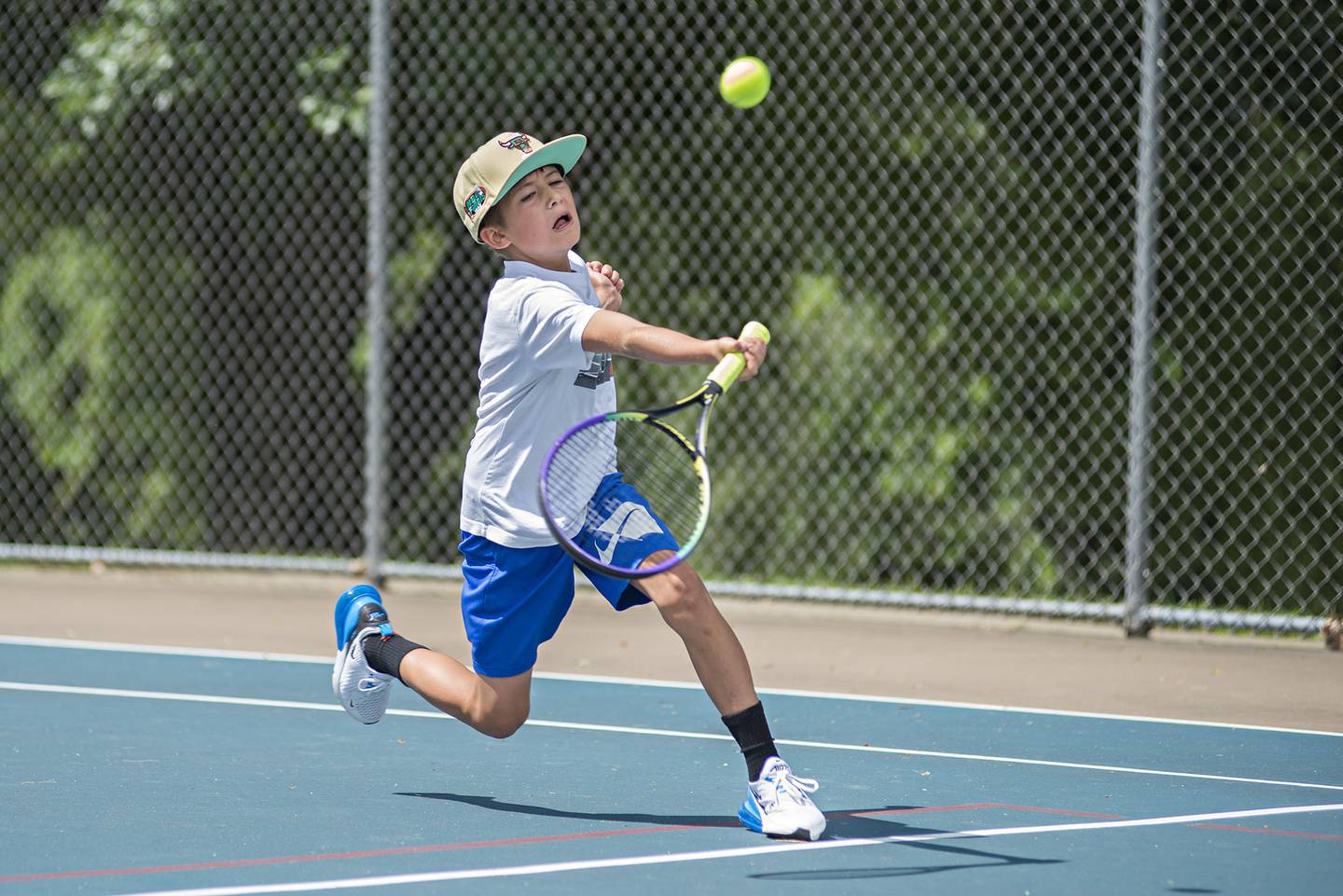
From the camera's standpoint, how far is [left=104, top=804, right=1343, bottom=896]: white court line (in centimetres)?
415

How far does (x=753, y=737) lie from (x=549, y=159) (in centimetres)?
157

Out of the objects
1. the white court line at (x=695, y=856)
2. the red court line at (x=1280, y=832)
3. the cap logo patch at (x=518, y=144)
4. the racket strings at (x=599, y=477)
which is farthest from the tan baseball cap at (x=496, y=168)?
the red court line at (x=1280, y=832)

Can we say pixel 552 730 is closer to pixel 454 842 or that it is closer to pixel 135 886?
pixel 454 842

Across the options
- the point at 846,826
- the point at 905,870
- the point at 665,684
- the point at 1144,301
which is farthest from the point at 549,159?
the point at 1144,301

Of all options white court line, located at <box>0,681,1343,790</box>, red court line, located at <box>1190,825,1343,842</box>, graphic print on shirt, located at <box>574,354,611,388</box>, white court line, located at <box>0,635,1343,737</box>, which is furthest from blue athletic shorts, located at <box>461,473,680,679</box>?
white court line, located at <box>0,635,1343,737</box>

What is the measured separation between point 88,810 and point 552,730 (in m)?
1.80

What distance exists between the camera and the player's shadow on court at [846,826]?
4430 millimetres

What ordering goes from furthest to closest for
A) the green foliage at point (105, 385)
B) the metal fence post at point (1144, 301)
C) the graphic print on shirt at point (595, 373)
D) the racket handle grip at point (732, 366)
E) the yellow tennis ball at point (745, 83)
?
1. the green foliage at point (105, 385)
2. the metal fence post at point (1144, 301)
3. the yellow tennis ball at point (745, 83)
4. the graphic print on shirt at point (595, 373)
5. the racket handle grip at point (732, 366)

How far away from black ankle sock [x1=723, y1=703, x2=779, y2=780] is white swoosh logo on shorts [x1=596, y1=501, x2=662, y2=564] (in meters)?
0.49

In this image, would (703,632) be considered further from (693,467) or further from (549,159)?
(549,159)

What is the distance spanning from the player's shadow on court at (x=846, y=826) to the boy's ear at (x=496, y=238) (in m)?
1.42

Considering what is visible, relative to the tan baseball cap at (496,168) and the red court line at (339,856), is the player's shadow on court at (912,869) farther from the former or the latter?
the tan baseball cap at (496,168)

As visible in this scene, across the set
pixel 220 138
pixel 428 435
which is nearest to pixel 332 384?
pixel 428 435

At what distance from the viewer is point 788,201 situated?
33.3ft
